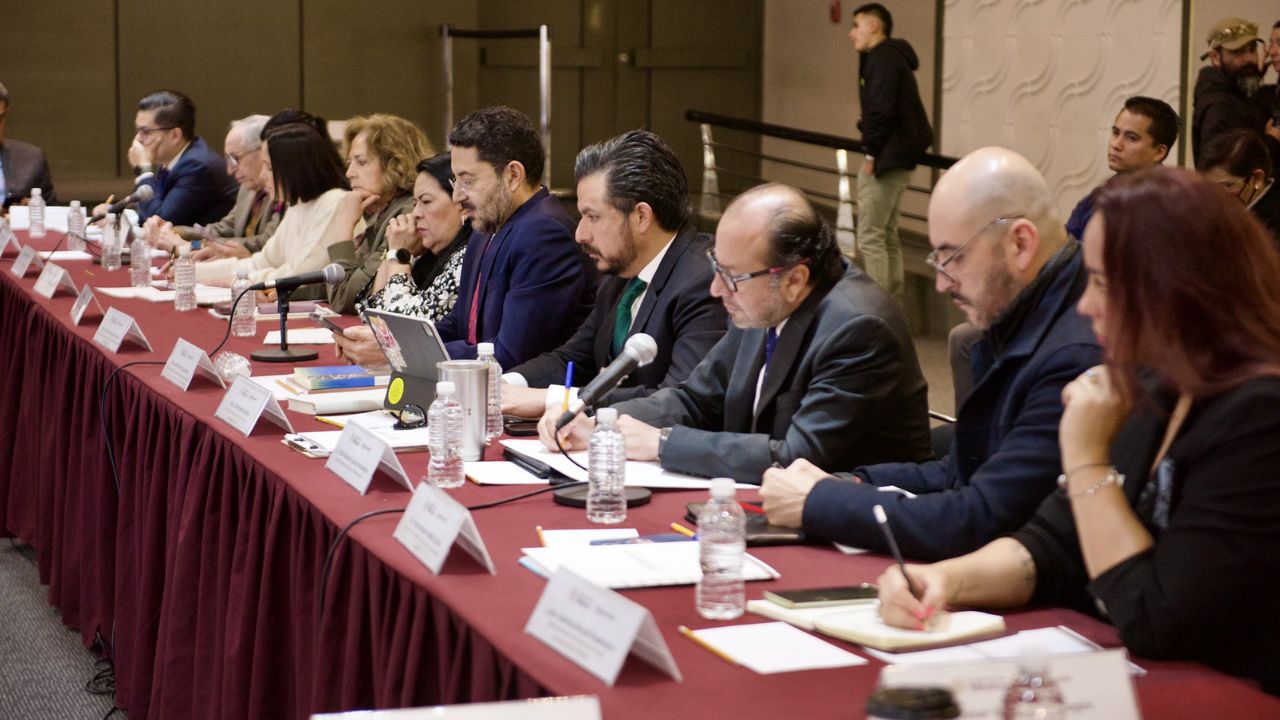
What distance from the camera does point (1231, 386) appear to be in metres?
1.49

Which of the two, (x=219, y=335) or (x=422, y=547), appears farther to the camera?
(x=219, y=335)

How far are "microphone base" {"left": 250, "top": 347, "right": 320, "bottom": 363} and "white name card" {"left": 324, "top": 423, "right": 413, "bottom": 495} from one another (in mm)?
1237

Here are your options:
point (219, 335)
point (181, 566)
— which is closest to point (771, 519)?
point (181, 566)

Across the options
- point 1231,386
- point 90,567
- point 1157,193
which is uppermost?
point 1157,193

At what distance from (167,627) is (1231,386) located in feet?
6.68

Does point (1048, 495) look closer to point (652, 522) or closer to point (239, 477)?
point (652, 522)

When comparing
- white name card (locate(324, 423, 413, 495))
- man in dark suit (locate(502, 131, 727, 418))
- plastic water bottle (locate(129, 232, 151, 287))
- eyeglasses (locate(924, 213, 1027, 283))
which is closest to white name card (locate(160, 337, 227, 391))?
man in dark suit (locate(502, 131, 727, 418))

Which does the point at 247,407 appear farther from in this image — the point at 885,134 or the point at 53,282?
the point at 885,134

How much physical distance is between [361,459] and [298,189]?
9.87 feet

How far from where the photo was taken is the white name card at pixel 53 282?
4.44 m

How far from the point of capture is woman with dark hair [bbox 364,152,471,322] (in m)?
4.11

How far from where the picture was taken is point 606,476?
215 cm

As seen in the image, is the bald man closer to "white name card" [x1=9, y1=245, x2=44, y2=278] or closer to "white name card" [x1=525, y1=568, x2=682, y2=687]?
"white name card" [x1=525, y1=568, x2=682, y2=687]

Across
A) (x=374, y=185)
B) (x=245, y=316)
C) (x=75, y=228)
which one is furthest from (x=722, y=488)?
(x=75, y=228)
